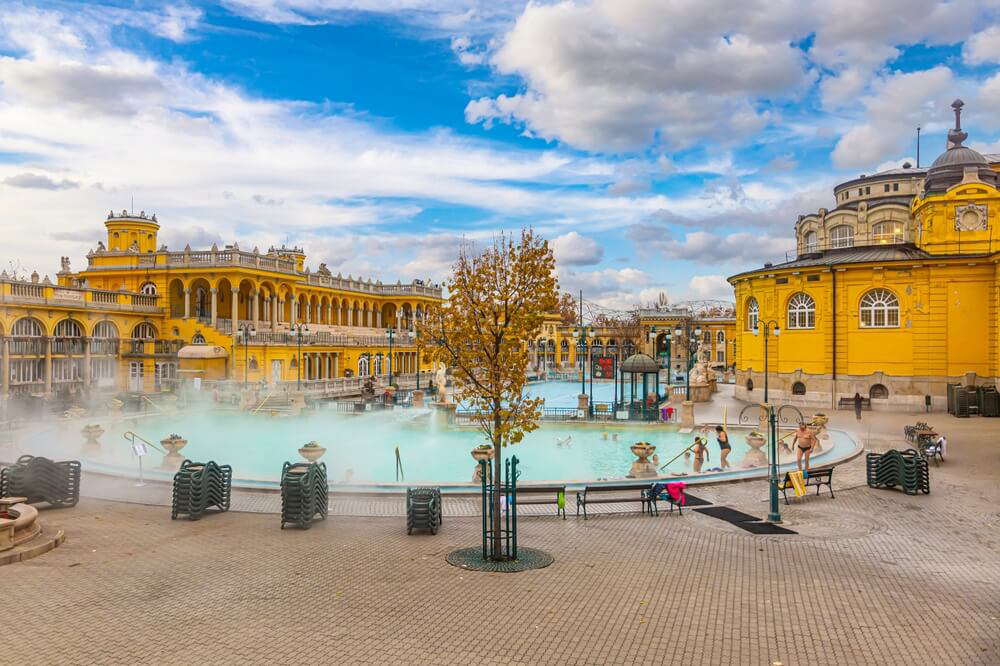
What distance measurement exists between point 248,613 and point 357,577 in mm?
1979

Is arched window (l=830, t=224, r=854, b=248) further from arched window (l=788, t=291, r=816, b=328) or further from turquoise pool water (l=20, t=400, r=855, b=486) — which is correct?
turquoise pool water (l=20, t=400, r=855, b=486)

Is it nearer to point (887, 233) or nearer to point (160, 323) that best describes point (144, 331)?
point (160, 323)

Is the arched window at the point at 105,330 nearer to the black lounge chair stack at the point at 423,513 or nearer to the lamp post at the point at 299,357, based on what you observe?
the lamp post at the point at 299,357

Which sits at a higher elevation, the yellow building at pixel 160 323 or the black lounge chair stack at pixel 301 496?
the yellow building at pixel 160 323

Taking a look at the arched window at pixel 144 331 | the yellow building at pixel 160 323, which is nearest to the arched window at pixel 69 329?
the yellow building at pixel 160 323

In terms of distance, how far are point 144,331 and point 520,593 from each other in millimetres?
48981

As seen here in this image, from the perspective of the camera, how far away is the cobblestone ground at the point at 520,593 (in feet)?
28.1

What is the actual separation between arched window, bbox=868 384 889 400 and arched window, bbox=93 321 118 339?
4867cm

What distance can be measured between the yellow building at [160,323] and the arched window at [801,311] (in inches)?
1146

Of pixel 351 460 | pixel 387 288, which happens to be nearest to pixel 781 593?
pixel 351 460

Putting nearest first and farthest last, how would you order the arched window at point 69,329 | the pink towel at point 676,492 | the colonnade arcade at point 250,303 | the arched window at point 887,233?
the pink towel at point 676,492 → the arched window at point 887,233 → the arched window at point 69,329 → the colonnade arcade at point 250,303

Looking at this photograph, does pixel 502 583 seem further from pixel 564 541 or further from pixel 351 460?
pixel 351 460

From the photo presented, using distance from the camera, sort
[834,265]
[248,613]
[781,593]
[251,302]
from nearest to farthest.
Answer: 1. [248,613]
2. [781,593]
3. [834,265]
4. [251,302]

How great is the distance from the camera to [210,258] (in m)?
52.9
